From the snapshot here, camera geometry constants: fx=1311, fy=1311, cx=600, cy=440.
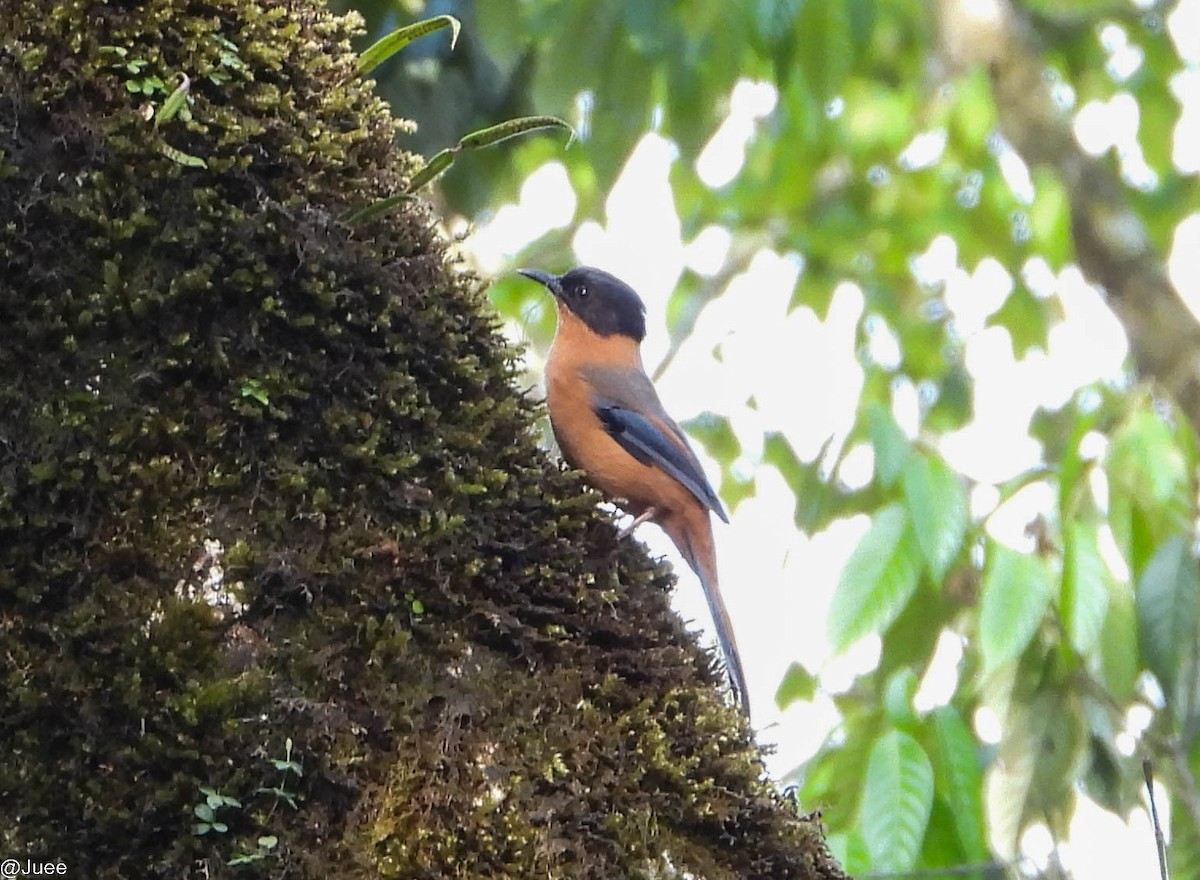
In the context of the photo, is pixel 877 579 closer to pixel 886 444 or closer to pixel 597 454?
pixel 886 444

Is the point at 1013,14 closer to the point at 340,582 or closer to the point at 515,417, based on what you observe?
the point at 515,417

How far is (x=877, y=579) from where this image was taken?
143 inches

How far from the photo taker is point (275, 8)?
2.25 m

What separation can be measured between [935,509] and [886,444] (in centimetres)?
32

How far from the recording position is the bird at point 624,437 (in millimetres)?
3963

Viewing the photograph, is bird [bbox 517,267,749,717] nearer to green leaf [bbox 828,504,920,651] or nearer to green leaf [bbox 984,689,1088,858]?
green leaf [bbox 828,504,920,651]

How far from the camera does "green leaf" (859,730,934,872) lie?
313 cm

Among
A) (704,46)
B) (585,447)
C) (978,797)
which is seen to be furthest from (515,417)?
(704,46)

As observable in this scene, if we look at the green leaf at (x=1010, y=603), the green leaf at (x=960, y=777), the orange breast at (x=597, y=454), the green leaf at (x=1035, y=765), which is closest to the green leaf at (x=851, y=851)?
the green leaf at (x=960, y=777)

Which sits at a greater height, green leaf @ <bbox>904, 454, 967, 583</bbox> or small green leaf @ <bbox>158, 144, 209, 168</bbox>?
green leaf @ <bbox>904, 454, 967, 583</bbox>

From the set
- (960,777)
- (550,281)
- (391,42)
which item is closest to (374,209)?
(391,42)

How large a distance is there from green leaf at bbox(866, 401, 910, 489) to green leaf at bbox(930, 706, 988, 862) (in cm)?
71

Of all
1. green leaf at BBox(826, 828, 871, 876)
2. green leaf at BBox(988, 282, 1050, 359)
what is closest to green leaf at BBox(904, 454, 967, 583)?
green leaf at BBox(826, 828, 871, 876)

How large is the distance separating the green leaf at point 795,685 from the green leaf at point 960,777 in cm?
185
